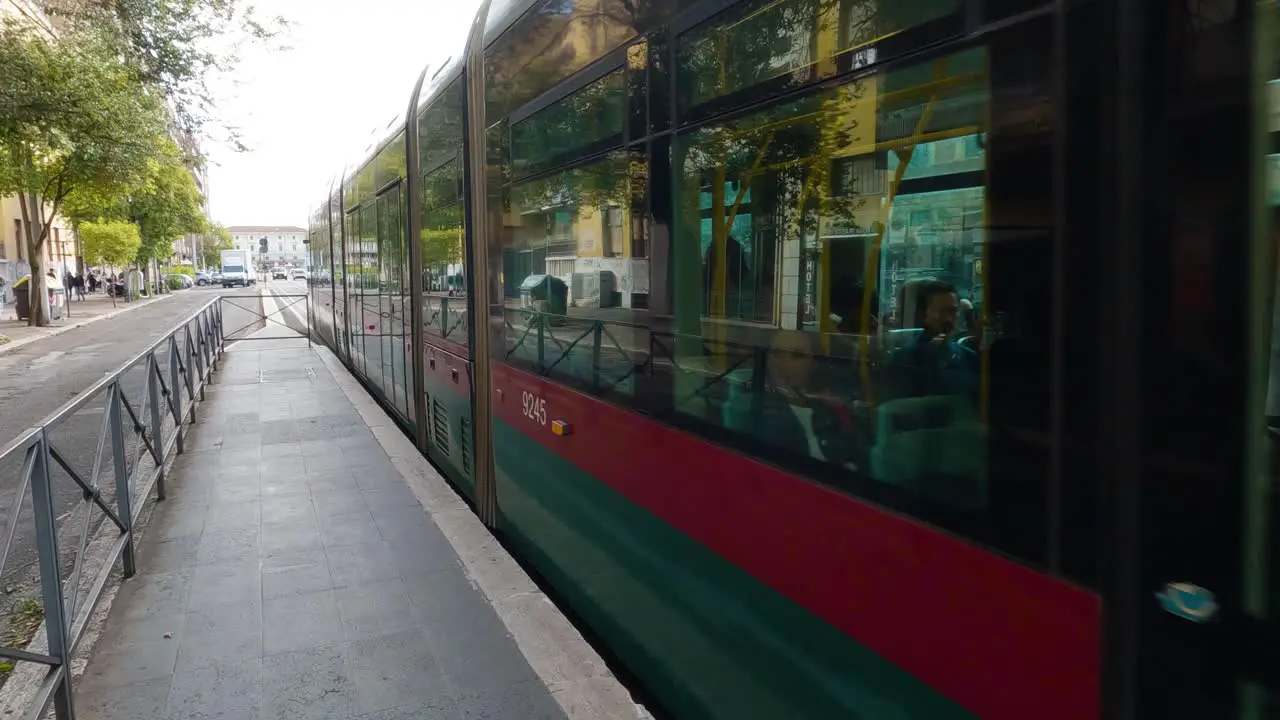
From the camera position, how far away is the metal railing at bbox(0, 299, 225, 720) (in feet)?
11.5

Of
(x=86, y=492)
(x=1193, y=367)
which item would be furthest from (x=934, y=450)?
(x=86, y=492)

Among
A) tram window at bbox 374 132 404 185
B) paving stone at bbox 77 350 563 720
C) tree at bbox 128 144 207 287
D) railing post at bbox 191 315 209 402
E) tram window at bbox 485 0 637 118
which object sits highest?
tree at bbox 128 144 207 287

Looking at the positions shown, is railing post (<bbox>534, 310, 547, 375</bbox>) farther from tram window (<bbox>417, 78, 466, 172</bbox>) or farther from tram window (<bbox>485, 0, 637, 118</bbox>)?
tram window (<bbox>417, 78, 466, 172</bbox>)

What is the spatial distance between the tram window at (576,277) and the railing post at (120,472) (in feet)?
7.78

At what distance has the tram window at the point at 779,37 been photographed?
6.51 feet

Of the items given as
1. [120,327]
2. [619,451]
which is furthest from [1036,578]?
[120,327]

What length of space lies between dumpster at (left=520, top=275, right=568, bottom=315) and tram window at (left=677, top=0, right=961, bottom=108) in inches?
59.7

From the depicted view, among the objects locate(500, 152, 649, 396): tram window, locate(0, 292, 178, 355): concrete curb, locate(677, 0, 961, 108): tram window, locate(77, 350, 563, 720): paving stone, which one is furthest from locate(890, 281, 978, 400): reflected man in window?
locate(0, 292, 178, 355): concrete curb

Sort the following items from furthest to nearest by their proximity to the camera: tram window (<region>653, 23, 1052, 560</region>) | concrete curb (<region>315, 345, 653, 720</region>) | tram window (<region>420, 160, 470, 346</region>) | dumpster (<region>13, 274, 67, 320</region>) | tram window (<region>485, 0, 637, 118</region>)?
1. dumpster (<region>13, 274, 67, 320</region>)
2. tram window (<region>420, 160, 470, 346</region>)
3. concrete curb (<region>315, 345, 653, 720</region>)
4. tram window (<region>485, 0, 637, 118</region>)
5. tram window (<region>653, 23, 1052, 560</region>)

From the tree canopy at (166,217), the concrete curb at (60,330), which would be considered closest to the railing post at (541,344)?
the concrete curb at (60,330)

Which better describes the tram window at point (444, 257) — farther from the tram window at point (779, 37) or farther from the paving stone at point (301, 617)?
the tram window at point (779, 37)

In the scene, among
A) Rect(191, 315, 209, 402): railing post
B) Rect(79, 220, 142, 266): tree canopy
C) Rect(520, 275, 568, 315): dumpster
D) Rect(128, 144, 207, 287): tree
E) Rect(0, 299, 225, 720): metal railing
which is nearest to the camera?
Rect(0, 299, 225, 720): metal railing

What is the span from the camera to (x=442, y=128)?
6.60 metres

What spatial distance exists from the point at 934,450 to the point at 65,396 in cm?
1489
